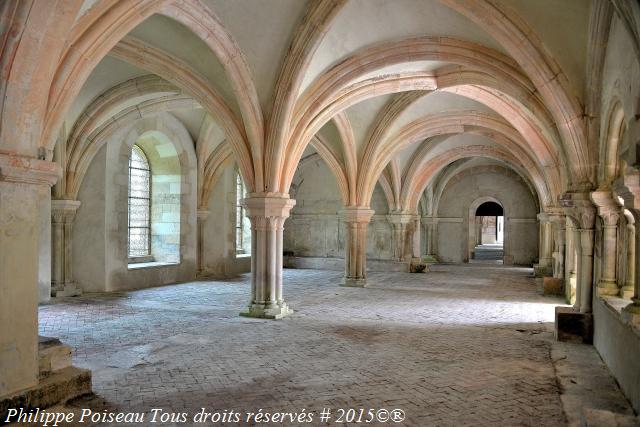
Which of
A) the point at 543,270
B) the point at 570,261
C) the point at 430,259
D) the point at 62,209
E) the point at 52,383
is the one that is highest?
the point at 62,209

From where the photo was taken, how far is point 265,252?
25.7 feet

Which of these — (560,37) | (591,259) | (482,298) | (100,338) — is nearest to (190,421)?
(100,338)

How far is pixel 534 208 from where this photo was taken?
68.5 feet

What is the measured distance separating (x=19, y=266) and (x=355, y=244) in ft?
30.6

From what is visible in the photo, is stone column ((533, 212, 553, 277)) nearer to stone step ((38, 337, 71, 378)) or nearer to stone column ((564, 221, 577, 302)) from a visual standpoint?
stone column ((564, 221, 577, 302))

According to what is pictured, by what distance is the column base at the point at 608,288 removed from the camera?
580 cm

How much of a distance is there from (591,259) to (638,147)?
345 cm

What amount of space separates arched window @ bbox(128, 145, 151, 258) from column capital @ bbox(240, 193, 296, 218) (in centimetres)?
576

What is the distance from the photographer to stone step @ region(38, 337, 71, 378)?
3.81 meters

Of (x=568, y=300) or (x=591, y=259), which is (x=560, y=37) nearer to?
(x=591, y=259)

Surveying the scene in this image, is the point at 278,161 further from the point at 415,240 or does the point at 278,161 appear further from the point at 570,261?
the point at 415,240

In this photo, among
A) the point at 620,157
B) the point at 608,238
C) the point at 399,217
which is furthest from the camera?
the point at 399,217

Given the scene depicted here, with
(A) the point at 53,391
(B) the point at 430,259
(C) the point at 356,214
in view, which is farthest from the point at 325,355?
(B) the point at 430,259

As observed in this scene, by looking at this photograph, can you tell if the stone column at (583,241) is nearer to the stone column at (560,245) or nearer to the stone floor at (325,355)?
the stone floor at (325,355)
